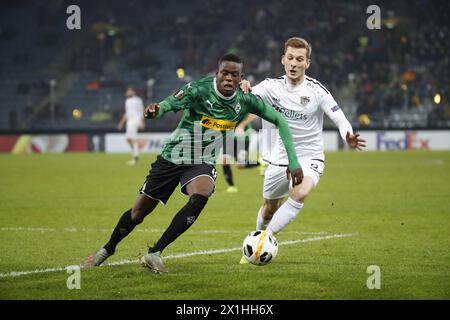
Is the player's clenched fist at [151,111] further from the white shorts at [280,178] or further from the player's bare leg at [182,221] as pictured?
the white shorts at [280,178]

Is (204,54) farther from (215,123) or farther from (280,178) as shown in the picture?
(215,123)

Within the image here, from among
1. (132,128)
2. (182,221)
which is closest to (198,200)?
(182,221)

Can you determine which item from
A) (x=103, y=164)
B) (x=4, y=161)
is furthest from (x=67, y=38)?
(x=103, y=164)

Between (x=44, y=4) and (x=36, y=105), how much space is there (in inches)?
348

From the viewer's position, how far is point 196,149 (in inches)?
334

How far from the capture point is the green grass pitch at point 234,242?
7254 mm

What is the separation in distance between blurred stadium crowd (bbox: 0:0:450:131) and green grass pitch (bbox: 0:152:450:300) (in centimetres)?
1687

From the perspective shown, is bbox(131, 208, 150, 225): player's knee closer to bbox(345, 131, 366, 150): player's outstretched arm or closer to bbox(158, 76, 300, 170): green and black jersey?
bbox(158, 76, 300, 170): green and black jersey

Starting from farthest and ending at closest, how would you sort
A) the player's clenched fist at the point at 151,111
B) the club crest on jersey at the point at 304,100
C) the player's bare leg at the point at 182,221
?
the club crest on jersey at the point at 304,100 < the player's bare leg at the point at 182,221 < the player's clenched fist at the point at 151,111

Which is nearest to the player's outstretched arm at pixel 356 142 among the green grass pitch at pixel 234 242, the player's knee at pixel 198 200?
the green grass pitch at pixel 234 242

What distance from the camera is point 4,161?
31000 mm

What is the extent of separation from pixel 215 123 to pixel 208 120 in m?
0.08

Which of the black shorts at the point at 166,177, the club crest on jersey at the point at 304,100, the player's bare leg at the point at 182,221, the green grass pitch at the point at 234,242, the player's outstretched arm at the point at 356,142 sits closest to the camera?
the green grass pitch at the point at 234,242
